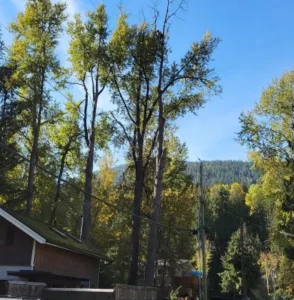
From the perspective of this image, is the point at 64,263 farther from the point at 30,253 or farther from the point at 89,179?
the point at 89,179

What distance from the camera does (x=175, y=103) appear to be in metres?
27.5

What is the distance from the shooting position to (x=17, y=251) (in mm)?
19625

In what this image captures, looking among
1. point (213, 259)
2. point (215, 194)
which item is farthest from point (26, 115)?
point (215, 194)

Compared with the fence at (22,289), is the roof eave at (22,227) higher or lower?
higher

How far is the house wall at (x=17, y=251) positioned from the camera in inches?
762

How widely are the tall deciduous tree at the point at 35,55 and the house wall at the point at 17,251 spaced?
9525mm

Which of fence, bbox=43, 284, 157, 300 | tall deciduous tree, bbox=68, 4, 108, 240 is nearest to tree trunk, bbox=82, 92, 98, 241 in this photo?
tall deciduous tree, bbox=68, 4, 108, 240

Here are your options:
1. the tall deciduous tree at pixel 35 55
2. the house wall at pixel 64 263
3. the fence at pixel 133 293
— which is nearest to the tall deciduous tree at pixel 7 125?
the tall deciduous tree at pixel 35 55

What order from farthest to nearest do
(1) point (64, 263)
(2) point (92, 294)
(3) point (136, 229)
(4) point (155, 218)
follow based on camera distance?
(3) point (136, 229)
(4) point (155, 218)
(1) point (64, 263)
(2) point (92, 294)

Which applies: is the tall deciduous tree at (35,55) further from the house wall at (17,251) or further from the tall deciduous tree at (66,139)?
the house wall at (17,251)

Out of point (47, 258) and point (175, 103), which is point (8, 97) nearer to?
point (175, 103)

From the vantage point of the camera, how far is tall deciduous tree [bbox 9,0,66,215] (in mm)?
29500

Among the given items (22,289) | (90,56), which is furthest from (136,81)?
(22,289)

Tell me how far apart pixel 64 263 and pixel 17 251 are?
109 inches
